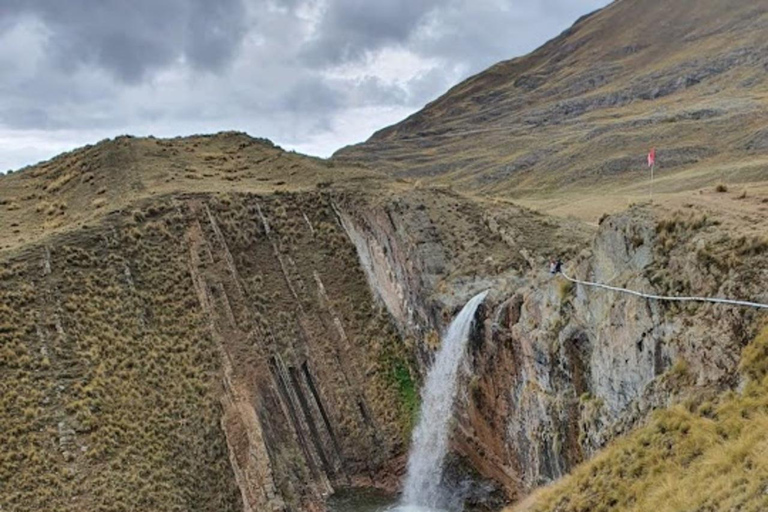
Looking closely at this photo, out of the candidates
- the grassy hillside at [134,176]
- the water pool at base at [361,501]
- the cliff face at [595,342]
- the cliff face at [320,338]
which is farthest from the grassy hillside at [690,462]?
the grassy hillside at [134,176]

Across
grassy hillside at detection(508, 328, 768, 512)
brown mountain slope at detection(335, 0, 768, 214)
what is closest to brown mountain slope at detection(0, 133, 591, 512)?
grassy hillside at detection(508, 328, 768, 512)

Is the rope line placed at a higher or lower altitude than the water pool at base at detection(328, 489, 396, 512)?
higher

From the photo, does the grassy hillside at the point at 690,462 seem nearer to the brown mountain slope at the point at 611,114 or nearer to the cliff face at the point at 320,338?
the cliff face at the point at 320,338

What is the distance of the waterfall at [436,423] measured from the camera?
92.8 ft

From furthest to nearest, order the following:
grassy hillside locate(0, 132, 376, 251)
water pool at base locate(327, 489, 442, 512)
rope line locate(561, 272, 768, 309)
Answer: grassy hillside locate(0, 132, 376, 251) → water pool at base locate(327, 489, 442, 512) → rope line locate(561, 272, 768, 309)

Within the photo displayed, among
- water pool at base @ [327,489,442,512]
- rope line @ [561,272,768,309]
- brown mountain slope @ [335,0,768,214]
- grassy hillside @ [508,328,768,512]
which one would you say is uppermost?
brown mountain slope @ [335,0,768,214]

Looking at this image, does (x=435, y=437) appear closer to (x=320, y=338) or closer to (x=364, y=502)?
(x=364, y=502)

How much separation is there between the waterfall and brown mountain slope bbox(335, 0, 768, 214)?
30253 millimetres

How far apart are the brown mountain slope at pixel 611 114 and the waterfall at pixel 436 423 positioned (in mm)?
30253

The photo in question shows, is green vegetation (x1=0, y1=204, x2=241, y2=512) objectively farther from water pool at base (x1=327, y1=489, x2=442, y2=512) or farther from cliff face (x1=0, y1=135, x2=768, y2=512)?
water pool at base (x1=327, y1=489, x2=442, y2=512)

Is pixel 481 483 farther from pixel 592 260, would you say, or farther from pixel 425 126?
pixel 425 126

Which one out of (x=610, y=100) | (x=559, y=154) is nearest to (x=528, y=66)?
(x=610, y=100)

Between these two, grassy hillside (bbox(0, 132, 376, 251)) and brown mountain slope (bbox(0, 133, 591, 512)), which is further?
grassy hillside (bbox(0, 132, 376, 251))

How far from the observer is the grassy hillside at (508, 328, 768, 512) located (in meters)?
9.65
